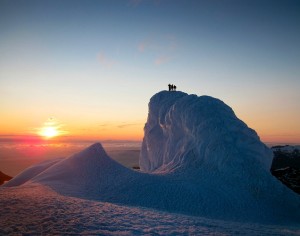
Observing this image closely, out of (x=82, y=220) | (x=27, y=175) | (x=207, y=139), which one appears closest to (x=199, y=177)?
(x=207, y=139)

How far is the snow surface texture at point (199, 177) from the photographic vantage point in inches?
668

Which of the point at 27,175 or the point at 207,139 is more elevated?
the point at 207,139

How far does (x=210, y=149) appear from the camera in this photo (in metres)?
22.1

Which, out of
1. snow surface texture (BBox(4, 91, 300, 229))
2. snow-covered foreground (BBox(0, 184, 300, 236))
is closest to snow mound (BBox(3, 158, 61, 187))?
snow surface texture (BBox(4, 91, 300, 229))

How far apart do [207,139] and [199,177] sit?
3.76 m

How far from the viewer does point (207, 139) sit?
22.9 meters

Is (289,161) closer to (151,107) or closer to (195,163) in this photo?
(151,107)

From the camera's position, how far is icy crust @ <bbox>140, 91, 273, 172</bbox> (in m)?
21.6

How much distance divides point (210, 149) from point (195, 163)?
159cm

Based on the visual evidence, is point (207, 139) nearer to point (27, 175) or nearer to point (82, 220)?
point (82, 220)

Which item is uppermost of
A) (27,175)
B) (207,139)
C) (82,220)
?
(207,139)

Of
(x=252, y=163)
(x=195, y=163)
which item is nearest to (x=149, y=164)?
(x=195, y=163)

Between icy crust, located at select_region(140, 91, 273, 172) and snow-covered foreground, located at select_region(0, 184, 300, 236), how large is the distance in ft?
31.3

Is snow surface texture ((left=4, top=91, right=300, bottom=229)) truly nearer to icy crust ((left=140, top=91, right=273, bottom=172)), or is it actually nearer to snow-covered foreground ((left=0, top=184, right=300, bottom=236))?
icy crust ((left=140, top=91, right=273, bottom=172))
